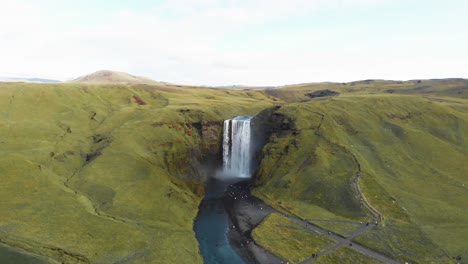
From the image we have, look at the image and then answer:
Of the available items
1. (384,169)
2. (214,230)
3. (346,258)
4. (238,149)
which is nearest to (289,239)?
(346,258)

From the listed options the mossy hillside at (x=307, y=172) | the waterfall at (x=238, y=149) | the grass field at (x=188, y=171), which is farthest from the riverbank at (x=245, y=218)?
the waterfall at (x=238, y=149)

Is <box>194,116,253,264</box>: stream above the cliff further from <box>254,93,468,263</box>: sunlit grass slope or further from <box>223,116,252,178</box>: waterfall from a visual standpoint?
<box>254,93,468,263</box>: sunlit grass slope

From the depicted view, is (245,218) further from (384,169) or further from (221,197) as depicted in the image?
(384,169)

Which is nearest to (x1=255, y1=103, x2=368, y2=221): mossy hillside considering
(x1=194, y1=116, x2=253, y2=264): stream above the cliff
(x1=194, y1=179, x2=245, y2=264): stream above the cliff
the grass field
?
the grass field

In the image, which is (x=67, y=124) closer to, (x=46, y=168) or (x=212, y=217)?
(x=46, y=168)

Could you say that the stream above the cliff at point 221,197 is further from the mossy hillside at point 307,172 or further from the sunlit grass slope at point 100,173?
the mossy hillside at point 307,172

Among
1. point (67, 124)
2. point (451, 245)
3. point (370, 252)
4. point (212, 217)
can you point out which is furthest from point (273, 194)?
point (67, 124)
